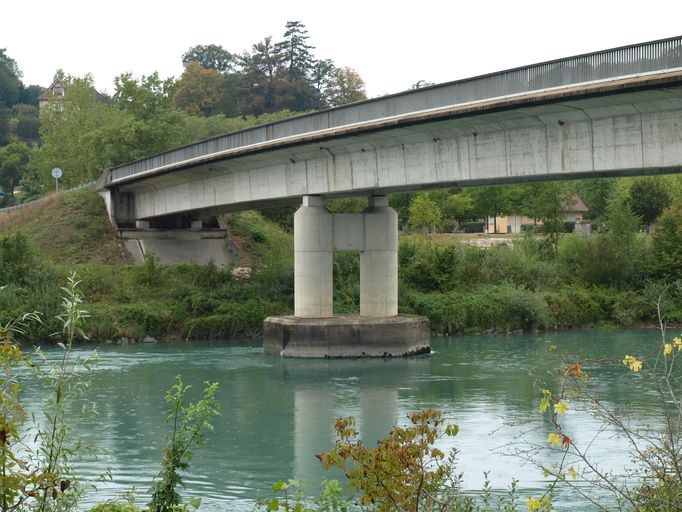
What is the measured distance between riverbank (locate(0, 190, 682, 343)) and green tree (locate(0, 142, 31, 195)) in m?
50.8

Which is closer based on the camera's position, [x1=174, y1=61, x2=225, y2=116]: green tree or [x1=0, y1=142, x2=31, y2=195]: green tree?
[x1=0, y1=142, x2=31, y2=195]: green tree

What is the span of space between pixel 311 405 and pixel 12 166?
88.4 metres

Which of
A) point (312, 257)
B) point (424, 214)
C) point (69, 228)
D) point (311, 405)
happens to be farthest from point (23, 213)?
point (311, 405)

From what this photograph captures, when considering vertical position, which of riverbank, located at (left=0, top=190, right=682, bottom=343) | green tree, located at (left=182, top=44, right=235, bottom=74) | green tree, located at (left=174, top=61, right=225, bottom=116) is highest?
green tree, located at (left=182, top=44, right=235, bottom=74)

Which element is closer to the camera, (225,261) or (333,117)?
(333,117)

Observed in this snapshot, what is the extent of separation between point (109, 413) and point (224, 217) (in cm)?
3583

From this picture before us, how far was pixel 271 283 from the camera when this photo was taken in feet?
170

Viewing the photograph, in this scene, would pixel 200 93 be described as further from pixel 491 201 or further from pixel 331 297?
pixel 331 297

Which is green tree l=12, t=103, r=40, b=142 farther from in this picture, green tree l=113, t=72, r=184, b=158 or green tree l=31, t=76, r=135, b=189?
green tree l=113, t=72, r=184, b=158

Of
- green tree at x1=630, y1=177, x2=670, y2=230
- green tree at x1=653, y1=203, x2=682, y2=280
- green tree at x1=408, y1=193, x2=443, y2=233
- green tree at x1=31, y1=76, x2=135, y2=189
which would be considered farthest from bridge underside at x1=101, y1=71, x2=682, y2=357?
green tree at x1=630, y1=177, x2=670, y2=230

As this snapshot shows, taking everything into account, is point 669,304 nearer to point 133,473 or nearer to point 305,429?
point 305,429

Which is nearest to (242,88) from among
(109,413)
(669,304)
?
(669,304)

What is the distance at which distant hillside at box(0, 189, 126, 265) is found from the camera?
183 feet

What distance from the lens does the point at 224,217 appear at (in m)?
62.6
